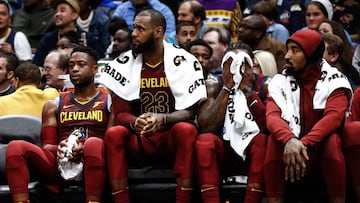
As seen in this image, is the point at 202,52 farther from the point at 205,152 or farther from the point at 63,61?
the point at 205,152

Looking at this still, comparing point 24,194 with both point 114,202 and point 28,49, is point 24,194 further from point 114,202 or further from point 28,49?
point 28,49

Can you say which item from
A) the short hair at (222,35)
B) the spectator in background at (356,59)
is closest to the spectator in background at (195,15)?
the short hair at (222,35)

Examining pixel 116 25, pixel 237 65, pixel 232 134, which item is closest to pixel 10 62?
pixel 116 25

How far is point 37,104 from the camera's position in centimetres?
836

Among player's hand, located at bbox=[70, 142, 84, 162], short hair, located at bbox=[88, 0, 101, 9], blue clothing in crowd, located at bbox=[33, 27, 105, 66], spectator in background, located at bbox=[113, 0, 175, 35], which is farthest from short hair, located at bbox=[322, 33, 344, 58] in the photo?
short hair, located at bbox=[88, 0, 101, 9]

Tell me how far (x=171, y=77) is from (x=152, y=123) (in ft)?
1.88

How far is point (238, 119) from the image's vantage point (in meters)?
7.29

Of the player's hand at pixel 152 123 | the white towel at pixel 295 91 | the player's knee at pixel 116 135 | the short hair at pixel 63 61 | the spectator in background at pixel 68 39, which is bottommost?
the player's knee at pixel 116 135

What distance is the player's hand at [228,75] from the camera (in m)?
7.42

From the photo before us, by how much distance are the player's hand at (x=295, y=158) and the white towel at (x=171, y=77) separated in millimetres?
986

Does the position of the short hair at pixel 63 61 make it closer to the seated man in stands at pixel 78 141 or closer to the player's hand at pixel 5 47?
the player's hand at pixel 5 47

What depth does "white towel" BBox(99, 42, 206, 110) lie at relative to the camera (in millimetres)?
7434

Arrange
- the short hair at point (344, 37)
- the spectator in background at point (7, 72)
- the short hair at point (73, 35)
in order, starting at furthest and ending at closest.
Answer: the short hair at point (73, 35) → the short hair at point (344, 37) → the spectator in background at point (7, 72)

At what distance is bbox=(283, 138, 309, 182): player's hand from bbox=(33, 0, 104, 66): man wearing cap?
15.2 ft
